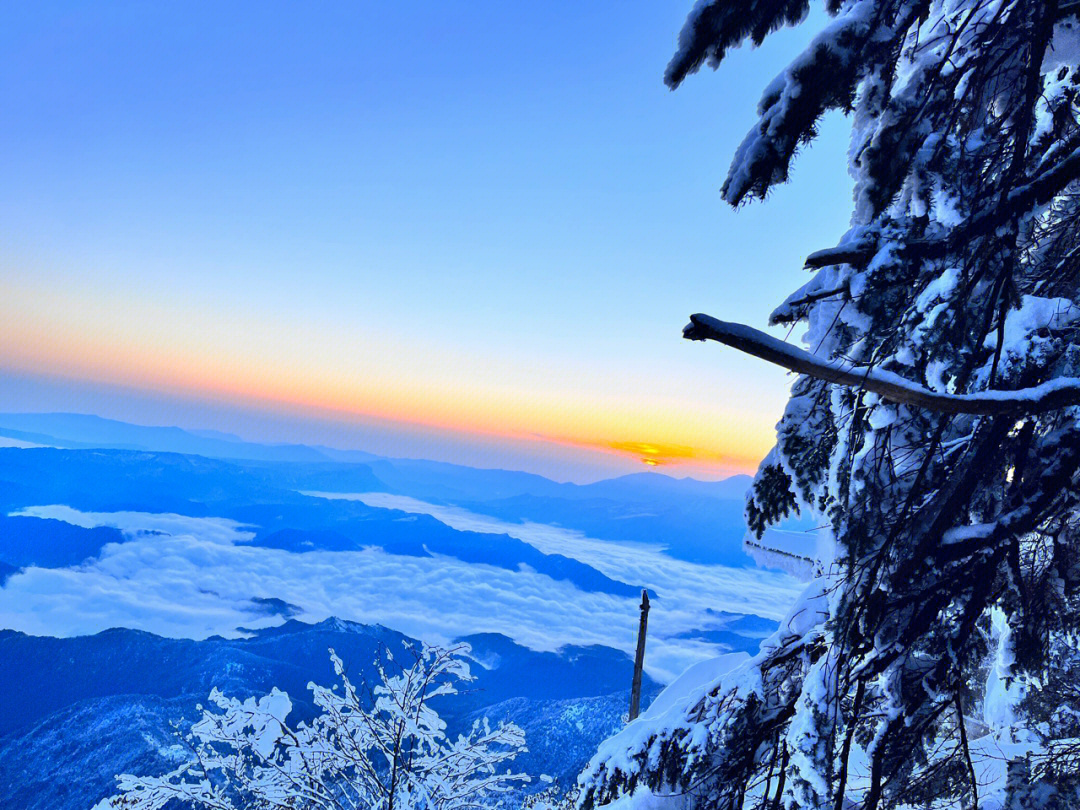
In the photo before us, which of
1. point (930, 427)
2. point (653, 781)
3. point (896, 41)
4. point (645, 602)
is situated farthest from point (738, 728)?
point (645, 602)

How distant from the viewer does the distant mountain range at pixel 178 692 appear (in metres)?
82.1

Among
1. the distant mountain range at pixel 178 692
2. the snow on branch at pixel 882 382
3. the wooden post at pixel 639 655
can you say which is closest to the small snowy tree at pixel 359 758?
the wooden post at pixel 639 655

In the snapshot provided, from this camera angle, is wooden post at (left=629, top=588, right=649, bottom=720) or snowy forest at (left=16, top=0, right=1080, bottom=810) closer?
snowy forest at (left=16, top=0, right=1080, bottom=810)

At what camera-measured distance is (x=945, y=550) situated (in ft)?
7.09

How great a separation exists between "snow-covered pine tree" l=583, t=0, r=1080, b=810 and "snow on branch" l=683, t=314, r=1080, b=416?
0.01m

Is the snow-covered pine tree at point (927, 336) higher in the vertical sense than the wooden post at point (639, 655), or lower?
higher

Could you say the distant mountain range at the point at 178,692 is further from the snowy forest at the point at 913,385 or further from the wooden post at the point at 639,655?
the snowy forest at the point at 913,385

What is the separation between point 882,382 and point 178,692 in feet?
449

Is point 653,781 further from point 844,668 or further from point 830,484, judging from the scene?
point 830,484

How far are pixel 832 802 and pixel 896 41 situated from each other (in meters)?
2.76

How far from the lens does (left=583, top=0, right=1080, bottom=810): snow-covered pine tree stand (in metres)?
1.91

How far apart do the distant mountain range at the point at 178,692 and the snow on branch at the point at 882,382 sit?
72333 mm

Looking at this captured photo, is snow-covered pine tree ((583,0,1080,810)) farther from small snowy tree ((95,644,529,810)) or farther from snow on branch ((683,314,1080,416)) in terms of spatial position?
small snowy tree ((95,644,529,810))

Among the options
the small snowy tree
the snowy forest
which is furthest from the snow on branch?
the small snowy tree
